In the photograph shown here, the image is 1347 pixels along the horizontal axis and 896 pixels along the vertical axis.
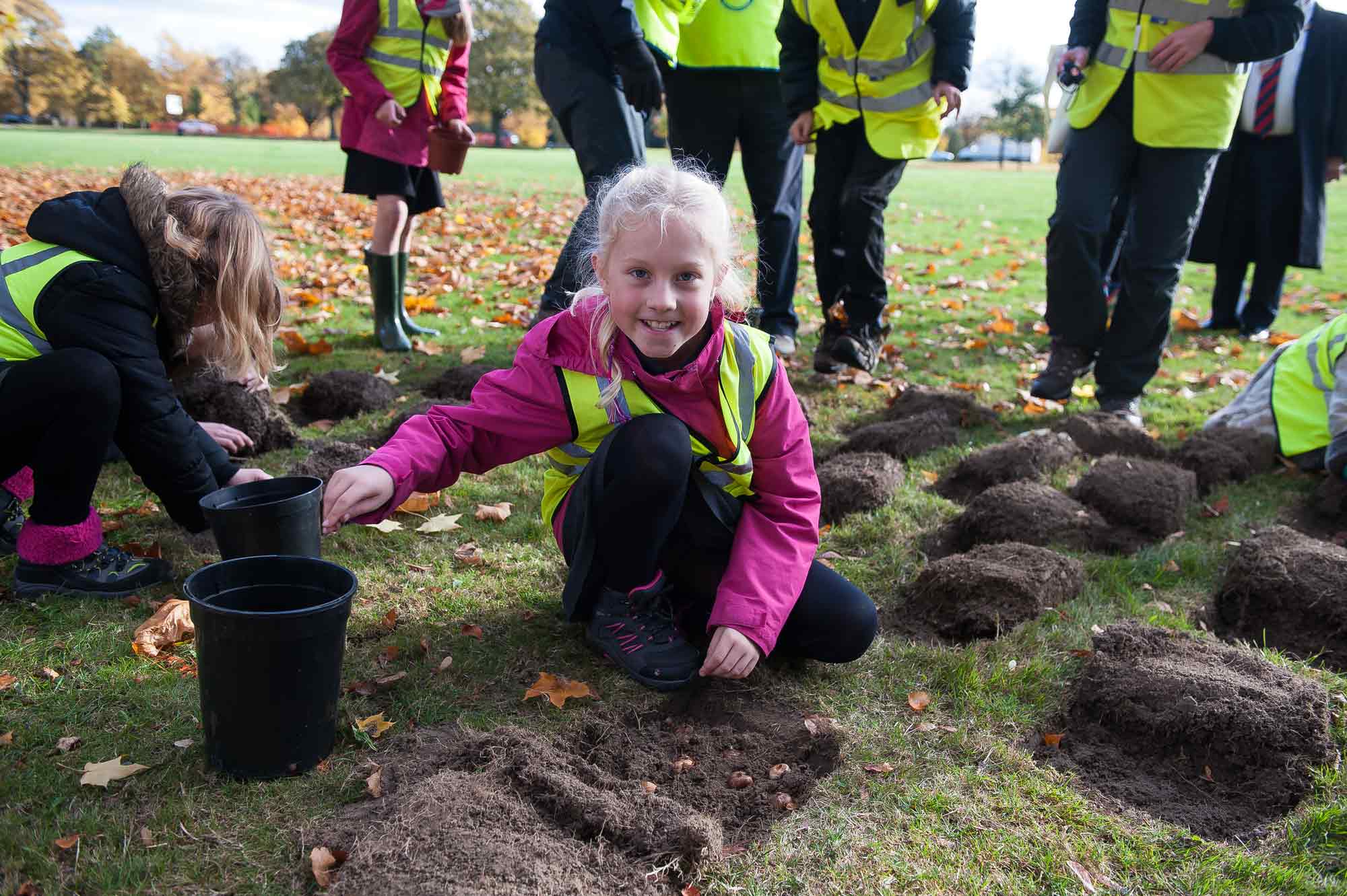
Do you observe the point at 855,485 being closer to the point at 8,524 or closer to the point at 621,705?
the point at 621,705

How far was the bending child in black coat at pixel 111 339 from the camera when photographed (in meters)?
2.56

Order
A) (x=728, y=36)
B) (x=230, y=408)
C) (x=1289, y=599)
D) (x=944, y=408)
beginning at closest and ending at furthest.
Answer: (x=1289, y=599) < (x=230, y=408) < (x=944, y=408) < (x=728, y=36)

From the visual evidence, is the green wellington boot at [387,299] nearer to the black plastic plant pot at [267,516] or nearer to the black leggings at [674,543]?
the black plastic plant pot at [267,516]

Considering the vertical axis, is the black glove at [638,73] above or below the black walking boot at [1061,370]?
above

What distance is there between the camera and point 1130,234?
4.60 metres

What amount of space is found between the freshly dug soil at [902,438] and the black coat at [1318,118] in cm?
376

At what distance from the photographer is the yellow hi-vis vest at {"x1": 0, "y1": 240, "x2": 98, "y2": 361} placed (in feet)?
8.45

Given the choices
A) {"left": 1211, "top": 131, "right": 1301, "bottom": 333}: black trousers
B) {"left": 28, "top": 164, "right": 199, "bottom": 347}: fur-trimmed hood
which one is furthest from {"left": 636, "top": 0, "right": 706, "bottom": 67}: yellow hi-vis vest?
{"left": 1211, "top": 131, "right": 1301, "bottom": 333}: black trousers

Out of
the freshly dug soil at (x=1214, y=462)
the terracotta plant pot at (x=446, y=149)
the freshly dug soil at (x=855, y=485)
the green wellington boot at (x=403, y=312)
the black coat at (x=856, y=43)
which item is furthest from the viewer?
the green wellington boot at (x=403, y=312)

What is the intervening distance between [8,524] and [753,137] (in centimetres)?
383

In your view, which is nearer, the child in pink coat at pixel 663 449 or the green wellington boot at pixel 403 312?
the child in pink coat at pixel 663 449

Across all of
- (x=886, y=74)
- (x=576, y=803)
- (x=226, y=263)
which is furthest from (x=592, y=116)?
(x=576, y=803)

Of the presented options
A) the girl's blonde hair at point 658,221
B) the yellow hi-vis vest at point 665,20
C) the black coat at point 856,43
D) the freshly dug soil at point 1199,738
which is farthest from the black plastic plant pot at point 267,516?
the black coat at point 856,43

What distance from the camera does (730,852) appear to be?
6.30 feet
